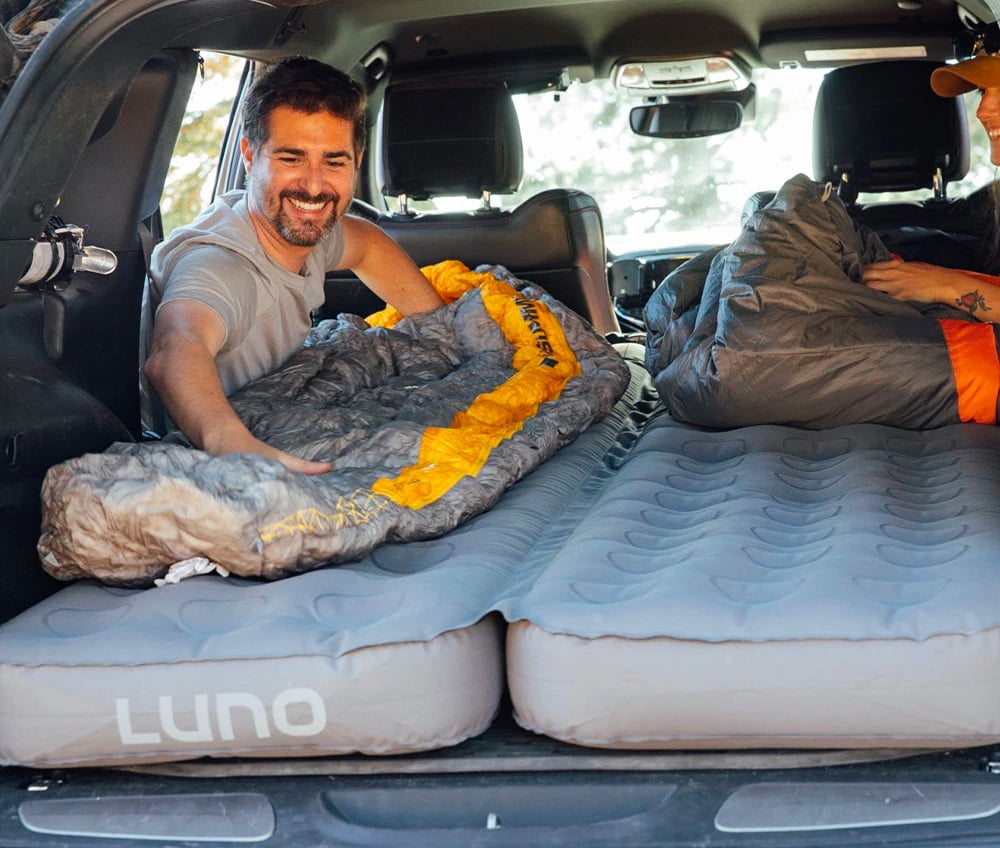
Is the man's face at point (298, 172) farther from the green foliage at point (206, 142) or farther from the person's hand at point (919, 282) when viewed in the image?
the person's hand at point (919, 282)

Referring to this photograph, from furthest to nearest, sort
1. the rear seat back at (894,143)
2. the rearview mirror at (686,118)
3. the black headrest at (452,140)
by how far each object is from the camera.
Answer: the rearview mirror at (686,118) < the black headrest at (452,140) < the rear seat back at (894,143)

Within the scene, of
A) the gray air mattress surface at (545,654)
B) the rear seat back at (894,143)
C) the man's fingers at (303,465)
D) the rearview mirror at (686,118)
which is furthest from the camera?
the rearview mirror at (686,118)

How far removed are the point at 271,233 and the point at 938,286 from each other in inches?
55.4

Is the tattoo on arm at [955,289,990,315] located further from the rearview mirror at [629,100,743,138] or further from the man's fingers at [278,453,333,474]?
the man's fingers at [278,453,333,474]

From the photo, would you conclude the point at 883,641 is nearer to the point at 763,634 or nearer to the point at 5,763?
the point at 763,634

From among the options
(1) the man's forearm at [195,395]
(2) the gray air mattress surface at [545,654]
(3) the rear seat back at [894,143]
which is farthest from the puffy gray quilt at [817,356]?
(3) the rear seat back at [894,143]

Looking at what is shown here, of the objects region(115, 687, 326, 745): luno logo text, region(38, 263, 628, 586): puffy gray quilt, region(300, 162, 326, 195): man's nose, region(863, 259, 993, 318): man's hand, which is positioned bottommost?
region(115, 687, 326, 745): luno logo text

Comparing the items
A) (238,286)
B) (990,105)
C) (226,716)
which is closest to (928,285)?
→ (990,105)

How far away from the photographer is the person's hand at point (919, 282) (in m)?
2.68

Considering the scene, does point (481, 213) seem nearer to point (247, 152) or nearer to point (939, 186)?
point (247, 152)

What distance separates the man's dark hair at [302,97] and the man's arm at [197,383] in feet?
1.56

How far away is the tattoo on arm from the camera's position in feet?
8.68

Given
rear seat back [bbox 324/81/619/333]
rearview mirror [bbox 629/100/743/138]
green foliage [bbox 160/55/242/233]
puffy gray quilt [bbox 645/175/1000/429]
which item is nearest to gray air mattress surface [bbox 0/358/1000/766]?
puffy gray quilt [bbox 645/175/1000/429]

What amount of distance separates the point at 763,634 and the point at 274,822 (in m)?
0.61
